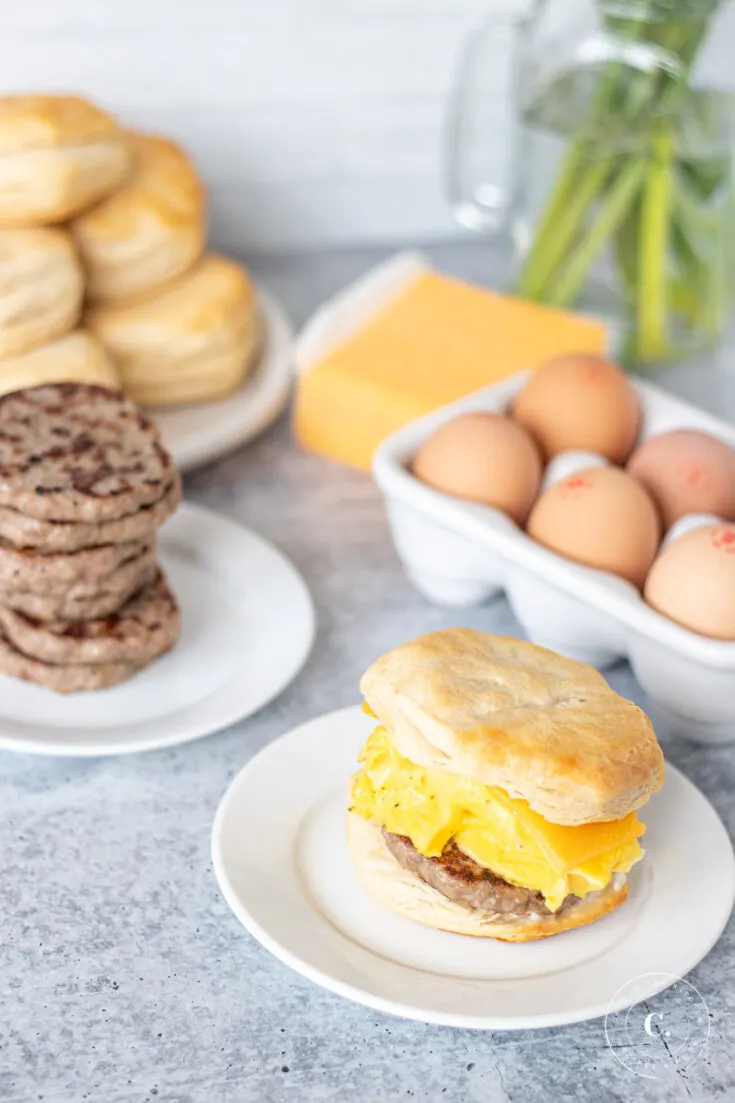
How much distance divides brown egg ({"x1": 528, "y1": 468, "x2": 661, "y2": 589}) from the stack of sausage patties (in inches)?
13.3

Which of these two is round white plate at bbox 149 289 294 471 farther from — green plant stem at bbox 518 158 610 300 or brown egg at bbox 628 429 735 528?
brown egg at bbox 628 429 735 528

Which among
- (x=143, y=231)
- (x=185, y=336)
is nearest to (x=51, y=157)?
(x=143, y=231)

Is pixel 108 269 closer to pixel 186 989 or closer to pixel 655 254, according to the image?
pixel 655 254

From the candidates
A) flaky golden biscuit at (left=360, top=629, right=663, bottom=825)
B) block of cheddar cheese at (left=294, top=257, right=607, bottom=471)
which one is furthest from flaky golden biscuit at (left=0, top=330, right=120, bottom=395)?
flaky golden biscuit at (left=360, top=629, right=663, bottom=825)

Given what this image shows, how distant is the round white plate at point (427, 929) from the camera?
0.85m

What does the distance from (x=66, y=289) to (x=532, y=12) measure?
67 cm

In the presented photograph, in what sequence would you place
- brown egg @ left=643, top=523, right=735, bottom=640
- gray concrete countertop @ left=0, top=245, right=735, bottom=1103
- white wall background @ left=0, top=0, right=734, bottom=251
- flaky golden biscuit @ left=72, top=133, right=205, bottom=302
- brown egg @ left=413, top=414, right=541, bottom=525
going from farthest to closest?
white wall background @ left=0, top=0, right=734, bottom=251 → flaky golden biscuit @ left=72, top=133, right=205, bottom=302 → brown egg @ left=413, top=414, right=541, bottom=525 → brown egg @ left=643, top=523, right=735, bottom=640 → gray concrete countertop @ left=0, top=245, right=735, bottom=1103

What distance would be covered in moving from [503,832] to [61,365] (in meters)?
0.68

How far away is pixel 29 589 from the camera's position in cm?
109

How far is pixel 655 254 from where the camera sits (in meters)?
1.55

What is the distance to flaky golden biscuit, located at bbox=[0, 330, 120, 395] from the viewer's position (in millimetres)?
1270

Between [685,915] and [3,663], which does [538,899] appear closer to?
[685,915]

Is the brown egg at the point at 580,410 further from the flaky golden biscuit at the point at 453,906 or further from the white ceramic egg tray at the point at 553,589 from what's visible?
the flaky golden biscuit at the point at 453,906

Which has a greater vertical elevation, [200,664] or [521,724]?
[521,724]
